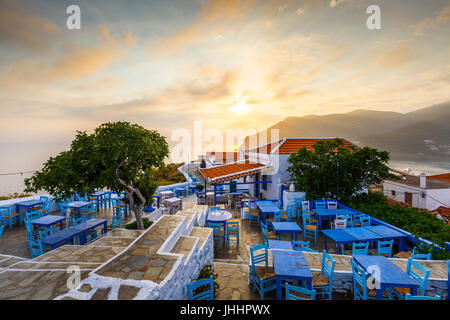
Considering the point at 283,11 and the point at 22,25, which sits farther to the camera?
the point at 283,11

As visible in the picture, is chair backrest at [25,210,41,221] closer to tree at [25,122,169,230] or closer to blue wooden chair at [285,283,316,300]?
tree at [25,122,169,230]

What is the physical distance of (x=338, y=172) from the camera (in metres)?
10.9

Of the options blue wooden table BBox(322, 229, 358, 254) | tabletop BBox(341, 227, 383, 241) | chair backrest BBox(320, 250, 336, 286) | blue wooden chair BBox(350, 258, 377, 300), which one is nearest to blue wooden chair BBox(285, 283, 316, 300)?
chair backrest BBox(320, 250, 336, 286)

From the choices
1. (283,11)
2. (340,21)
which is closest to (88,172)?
(283,11)

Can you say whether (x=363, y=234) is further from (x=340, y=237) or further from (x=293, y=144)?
(x=293, y=144)

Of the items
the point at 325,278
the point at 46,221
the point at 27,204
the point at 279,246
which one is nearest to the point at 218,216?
the point at 279,246

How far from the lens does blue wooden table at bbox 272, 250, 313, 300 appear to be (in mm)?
3980

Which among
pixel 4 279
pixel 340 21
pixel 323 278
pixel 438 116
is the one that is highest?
pixel 438 116

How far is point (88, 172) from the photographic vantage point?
4.95m

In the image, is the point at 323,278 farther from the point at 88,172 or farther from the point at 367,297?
the point at 88,172

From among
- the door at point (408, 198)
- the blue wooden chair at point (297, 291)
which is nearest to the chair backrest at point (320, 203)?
the blue wooden chair at point (297, 291)

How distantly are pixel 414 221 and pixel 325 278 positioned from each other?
510 centimetres

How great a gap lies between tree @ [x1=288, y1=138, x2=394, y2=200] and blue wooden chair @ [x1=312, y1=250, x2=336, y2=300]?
258 inches
